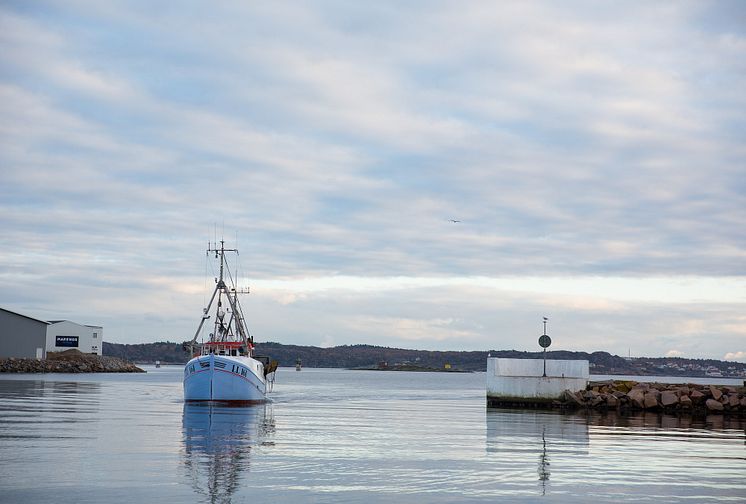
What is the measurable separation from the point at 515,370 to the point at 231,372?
1698 cm

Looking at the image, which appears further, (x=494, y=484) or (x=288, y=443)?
(x=288, y=443)

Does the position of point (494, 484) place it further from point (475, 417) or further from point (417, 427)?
point (475, 417)

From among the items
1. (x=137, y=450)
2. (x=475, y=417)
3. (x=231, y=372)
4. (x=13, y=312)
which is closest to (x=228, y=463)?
(x=137, y=450)

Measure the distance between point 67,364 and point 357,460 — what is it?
12396 cm

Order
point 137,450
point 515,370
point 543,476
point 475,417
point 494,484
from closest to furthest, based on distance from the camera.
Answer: point 494,484, point 543,476, point 137,450, point 475,417, point 515,370

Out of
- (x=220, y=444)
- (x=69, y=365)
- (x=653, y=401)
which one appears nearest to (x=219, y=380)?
(x=653, y=401)

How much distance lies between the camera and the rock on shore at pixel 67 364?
122 metres

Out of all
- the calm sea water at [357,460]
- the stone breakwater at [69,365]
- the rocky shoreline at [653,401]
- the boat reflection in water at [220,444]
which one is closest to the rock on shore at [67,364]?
the stone breakwater at [69,365]

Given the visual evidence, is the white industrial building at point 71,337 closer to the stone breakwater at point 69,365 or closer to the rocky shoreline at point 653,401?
the stone breakwater at point 69,365

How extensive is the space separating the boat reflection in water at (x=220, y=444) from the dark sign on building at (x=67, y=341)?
396 ft

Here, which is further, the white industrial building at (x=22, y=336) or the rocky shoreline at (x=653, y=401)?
the white industrial building at (x=22, y=336)

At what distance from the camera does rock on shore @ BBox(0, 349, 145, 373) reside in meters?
122

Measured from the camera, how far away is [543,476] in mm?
20109

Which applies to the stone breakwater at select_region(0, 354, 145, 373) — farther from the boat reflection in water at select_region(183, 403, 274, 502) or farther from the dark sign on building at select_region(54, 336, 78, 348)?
the boat reflection in water at select_region(183, 403, 274, 502)
